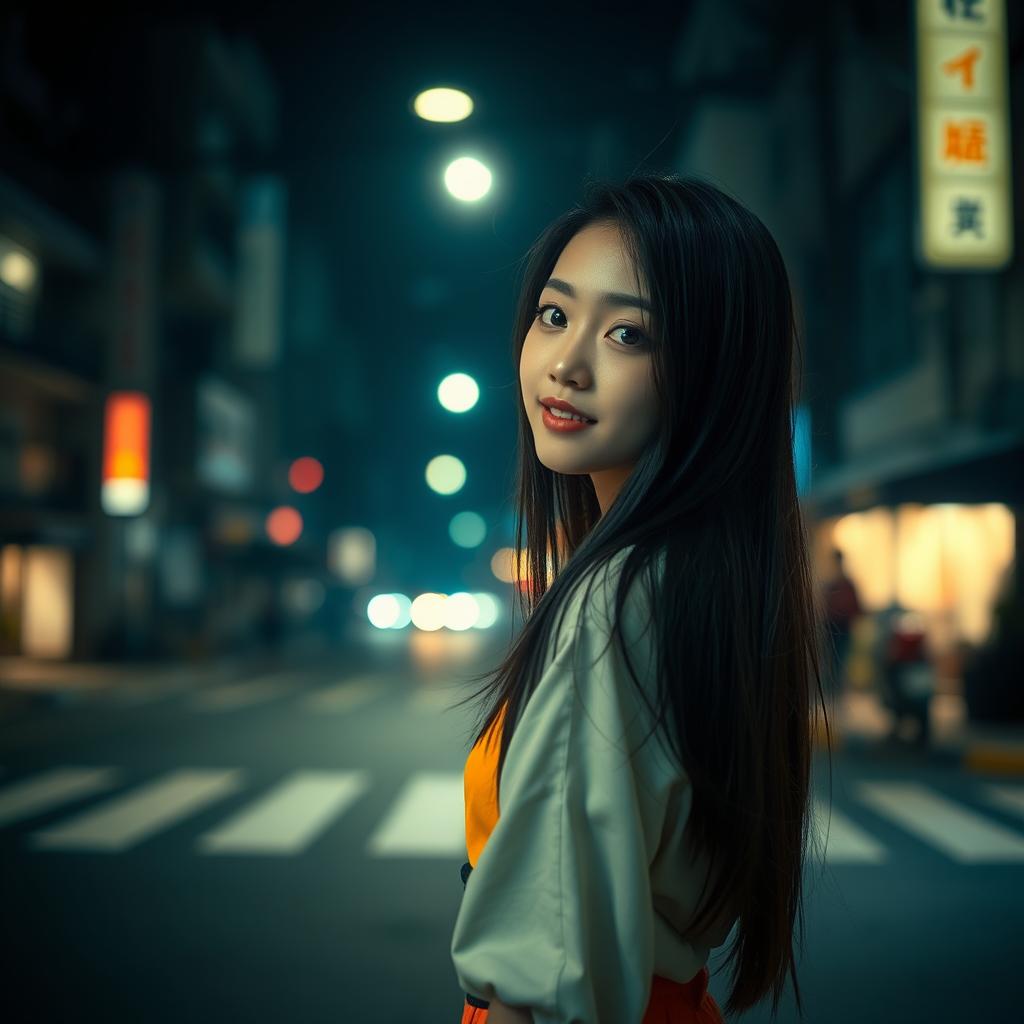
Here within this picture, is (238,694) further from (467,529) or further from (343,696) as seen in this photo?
→ (467,529)

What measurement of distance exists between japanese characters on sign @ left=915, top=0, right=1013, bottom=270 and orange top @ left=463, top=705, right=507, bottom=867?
10.8m

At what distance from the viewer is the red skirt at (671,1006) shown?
152 cm

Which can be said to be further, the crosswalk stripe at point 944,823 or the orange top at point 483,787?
the crosswalk stripe at point 944,823

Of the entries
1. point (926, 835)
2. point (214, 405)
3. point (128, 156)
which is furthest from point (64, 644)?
point (926, 835)

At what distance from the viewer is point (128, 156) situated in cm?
1397

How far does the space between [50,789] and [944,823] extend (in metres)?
6.98

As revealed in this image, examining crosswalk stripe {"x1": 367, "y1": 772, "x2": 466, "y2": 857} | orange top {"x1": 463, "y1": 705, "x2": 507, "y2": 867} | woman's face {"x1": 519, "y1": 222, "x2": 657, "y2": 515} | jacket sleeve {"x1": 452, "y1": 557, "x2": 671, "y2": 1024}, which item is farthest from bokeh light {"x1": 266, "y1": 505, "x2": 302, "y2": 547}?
jacket sleeve {"x1": 452, "y1": 557, "x2": 671, "y2": 1024}

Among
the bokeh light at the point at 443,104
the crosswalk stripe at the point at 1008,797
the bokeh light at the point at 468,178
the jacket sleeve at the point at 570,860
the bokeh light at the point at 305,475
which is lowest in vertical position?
the crosswalk stripe at the point at 1008,797

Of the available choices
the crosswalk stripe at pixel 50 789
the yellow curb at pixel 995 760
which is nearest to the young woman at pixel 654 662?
the crosswalk stripe at pixel 50 789

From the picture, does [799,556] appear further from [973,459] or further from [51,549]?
[51,549]

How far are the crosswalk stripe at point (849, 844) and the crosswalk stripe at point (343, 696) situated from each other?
9536 millimetres

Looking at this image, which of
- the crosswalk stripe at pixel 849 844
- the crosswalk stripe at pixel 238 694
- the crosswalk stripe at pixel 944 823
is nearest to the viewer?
the crosswalk stripe at pixel 849 844

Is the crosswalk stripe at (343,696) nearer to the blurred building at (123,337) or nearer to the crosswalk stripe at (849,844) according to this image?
the blurred building at (123,337)

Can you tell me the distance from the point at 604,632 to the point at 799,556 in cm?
45
